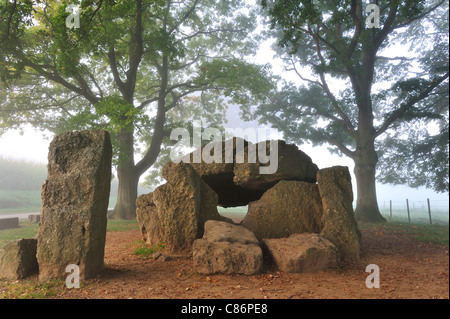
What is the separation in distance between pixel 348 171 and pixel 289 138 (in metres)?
12.3

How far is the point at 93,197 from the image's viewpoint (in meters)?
5.56

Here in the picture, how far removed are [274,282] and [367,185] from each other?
10.8m

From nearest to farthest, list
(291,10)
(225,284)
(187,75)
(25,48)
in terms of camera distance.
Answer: (225,284) → (291,10) → (25,48) → (187,75)

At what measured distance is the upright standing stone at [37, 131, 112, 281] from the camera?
5.39 m

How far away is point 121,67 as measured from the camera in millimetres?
16188

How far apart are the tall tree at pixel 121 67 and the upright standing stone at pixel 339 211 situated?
8036 millimetres

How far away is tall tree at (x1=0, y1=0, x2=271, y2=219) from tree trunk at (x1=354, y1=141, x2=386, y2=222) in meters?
6.93

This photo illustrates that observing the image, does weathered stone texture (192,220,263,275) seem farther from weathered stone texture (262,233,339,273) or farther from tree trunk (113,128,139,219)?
tree trunk (113,128,139,219)

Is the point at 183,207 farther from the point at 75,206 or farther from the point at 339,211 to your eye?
the point at 339,211

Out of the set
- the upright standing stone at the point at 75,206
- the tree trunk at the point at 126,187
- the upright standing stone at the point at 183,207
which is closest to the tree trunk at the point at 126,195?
the tree trunk at the point at 126,187

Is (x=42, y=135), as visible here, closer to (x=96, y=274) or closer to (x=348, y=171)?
(x=96, y=274)

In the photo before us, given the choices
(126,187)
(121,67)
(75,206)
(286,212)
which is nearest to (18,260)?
(75,206)

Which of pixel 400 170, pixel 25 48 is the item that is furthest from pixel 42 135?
pixel 400 170

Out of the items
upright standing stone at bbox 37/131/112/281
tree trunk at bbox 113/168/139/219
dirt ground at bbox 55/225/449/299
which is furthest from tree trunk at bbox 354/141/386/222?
upright standing stone at bbox 37/131/112/281
